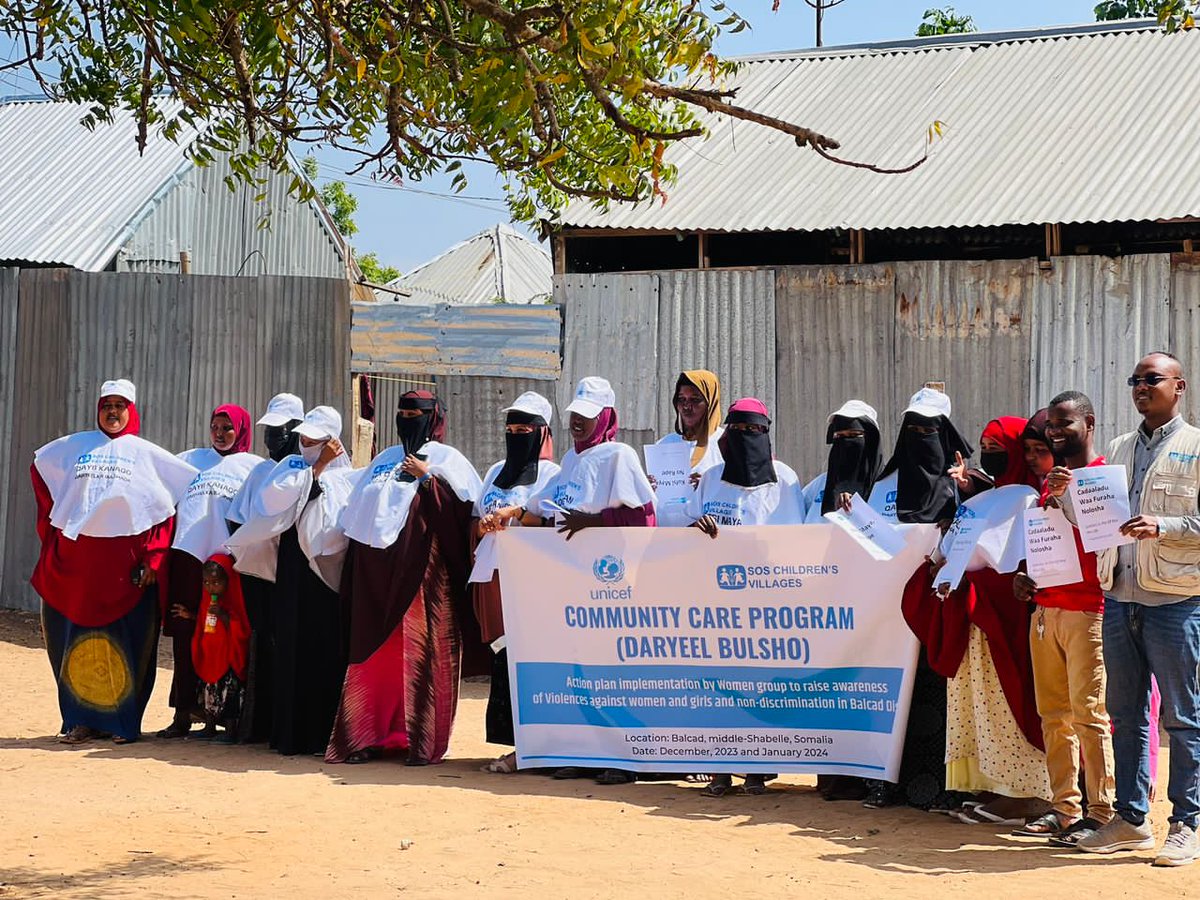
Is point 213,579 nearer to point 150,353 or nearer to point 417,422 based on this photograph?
point 417,422

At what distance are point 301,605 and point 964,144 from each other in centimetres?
691

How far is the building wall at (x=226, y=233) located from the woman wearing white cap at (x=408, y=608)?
792 centimetres

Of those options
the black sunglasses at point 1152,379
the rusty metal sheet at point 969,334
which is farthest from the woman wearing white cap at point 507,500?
the rusty metal sheet at point 969,334

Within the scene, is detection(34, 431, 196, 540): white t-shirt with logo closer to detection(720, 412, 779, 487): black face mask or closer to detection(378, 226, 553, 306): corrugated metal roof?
detection(720, 412, 779, 487): black face mask

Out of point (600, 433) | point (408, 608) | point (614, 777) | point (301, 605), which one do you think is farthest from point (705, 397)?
point (301, 605)

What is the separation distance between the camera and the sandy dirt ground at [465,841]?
5.86 m

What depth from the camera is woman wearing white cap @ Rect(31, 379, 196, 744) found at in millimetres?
9203

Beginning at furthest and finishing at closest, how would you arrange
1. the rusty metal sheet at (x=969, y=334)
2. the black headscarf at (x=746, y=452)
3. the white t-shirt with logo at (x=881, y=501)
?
the rusty metal sheet at (x=969, y=334) → the black headscarf at (x=746, y=452) → the white t-shirt with logo at (x=881, y=501)

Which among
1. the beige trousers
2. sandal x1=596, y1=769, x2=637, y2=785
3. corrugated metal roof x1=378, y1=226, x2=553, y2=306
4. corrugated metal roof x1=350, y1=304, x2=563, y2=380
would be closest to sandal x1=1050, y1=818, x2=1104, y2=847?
the beige trousers

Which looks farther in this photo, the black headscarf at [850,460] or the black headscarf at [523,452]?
the black headscarf at [523,452]

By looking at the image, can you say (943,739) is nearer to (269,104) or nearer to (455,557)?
(455,557)

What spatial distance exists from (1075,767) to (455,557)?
344 centimetres

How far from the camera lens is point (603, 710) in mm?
7906

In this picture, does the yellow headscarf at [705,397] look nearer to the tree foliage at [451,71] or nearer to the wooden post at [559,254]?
the tree foliage at [451,71]
